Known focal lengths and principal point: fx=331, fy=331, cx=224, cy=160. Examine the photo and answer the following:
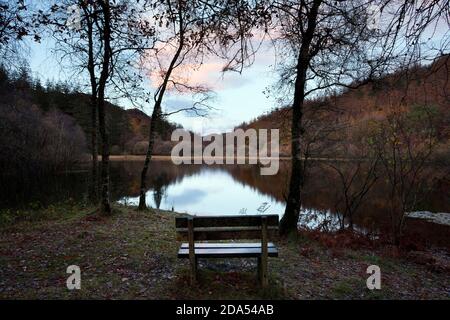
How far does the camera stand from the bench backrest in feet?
15.5

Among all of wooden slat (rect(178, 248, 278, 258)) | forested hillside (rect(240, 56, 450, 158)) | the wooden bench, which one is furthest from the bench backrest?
forested hillside (rect(240, 56, 450, 158))

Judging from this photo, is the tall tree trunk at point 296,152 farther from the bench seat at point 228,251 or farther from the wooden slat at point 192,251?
the wooden slat at point 192,251

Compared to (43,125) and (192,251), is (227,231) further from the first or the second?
(43,125)

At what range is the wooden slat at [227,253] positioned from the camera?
4.75 m

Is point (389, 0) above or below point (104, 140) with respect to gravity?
above

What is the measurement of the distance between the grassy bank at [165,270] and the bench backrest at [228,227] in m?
0.81

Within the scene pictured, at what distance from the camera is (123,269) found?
579 centimetres

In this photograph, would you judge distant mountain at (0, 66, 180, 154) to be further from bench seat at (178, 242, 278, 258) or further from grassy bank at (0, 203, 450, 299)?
bench seat at (178, 242, 278, 258)

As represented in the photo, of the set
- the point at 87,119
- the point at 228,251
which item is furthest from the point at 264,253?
the point at 87,119
